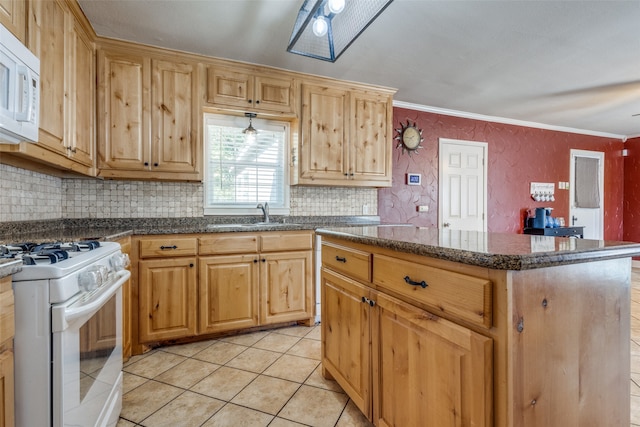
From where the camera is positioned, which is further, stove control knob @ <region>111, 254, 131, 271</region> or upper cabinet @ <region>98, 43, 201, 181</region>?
upper cabinet @ <region>98, 43, 201, 181</region>

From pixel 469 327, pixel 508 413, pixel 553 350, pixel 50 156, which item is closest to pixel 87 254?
pixel 50 156

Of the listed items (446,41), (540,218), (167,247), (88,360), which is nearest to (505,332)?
(88,360)

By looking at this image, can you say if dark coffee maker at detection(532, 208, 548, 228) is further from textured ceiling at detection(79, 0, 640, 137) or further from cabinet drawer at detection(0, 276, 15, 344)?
cabinet drawer at detection(0, 276, 15, 344)

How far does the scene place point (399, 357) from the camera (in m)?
1.21

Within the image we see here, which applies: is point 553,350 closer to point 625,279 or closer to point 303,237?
point 625,279

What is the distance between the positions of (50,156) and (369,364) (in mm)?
2014

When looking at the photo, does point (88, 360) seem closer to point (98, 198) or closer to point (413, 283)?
point (413, 283)

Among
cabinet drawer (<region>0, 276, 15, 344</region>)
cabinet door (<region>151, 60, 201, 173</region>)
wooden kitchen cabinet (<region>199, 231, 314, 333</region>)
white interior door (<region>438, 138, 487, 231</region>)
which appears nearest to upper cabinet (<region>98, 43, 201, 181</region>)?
cabinet door (<region>151, 60, 201, 173</region>)

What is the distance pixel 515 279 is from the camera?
2.73ft

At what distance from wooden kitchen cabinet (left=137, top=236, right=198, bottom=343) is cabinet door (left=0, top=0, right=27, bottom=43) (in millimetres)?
1319

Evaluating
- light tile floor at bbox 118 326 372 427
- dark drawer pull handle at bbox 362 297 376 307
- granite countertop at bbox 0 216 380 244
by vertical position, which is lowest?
light tile floor at bbox 118 326 372 427

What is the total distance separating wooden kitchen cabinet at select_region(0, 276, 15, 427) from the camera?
88 centimetres

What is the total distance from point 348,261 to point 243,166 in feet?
6.61

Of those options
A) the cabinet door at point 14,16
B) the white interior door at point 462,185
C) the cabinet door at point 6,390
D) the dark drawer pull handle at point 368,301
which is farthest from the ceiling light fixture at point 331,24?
the white interior door at point 462,185
